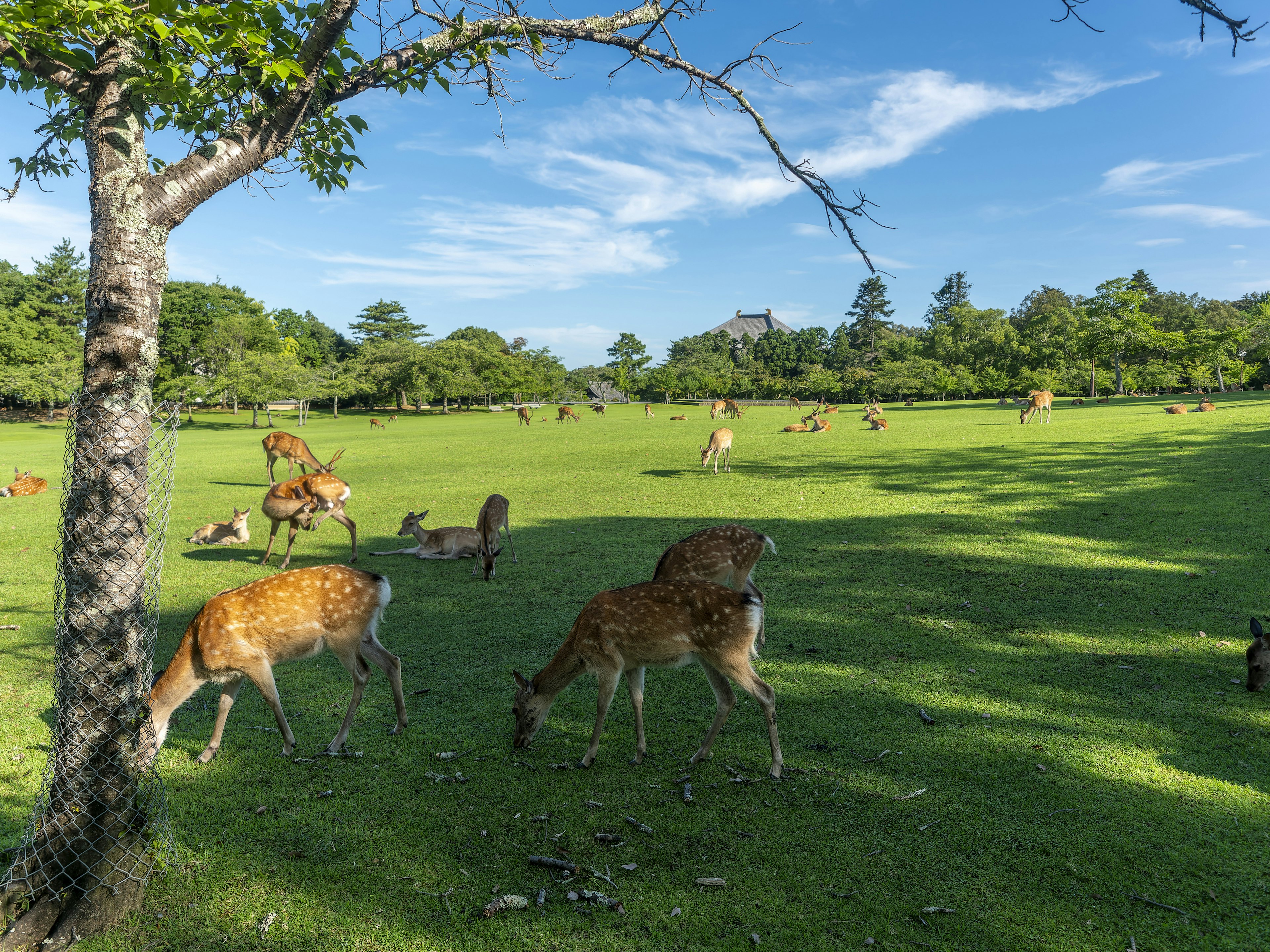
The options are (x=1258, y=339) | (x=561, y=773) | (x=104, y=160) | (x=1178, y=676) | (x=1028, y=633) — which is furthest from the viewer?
(x=1258, y=339)

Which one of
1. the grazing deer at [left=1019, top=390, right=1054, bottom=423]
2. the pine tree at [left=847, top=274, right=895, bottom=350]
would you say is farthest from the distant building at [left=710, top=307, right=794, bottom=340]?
the grazing deer at [left=1019, top=390, right=1054, bottom=423]

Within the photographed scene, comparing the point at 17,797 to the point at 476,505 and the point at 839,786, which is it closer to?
the point at 839,786

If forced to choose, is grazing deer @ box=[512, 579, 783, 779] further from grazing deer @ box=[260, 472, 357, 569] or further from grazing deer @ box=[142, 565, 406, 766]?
grazing deer @ box=[260, 472, 357, 569]

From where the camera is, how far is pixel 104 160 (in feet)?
10.3

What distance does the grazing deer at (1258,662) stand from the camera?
17.1 ft

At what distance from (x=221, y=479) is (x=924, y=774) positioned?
19960 millimetres

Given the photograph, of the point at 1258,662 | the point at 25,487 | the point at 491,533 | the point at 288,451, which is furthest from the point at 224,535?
the point at 1258,662

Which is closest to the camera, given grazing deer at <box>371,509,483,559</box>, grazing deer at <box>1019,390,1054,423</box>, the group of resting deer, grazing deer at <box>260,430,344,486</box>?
the group of resting deer

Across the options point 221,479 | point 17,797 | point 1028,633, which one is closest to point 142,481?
point 17,797

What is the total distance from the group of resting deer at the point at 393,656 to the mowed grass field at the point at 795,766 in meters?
0.33

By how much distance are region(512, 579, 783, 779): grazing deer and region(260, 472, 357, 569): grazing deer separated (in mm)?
6401

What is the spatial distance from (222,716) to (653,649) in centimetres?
316

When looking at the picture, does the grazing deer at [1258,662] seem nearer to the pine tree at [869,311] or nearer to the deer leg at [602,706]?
the deer leg at [602,706]

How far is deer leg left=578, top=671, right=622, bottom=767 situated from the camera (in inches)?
185
